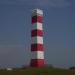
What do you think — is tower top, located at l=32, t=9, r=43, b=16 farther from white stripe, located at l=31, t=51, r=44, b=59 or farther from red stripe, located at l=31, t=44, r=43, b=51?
white stripe, located at l=31, t=51, r=44, b=59

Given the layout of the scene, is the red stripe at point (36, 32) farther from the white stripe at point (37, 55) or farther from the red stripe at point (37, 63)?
the red stripe at point (37, 63)

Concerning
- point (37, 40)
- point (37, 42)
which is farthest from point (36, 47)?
point (37, 40)

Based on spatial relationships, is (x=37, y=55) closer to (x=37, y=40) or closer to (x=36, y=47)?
(x=36, y=47)

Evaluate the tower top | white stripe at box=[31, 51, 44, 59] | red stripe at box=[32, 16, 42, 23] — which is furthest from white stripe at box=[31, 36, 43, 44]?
the tower top

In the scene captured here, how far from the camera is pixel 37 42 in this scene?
2914 cm

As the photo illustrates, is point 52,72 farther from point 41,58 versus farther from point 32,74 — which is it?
point 41,58

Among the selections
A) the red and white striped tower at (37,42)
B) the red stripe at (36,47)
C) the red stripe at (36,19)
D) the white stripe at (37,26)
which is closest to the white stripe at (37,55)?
the red and white striped tower at (37,42)

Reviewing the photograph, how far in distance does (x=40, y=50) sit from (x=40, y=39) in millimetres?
1128

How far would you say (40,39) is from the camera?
2948 cm

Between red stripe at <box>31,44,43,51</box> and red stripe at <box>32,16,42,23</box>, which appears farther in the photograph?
red stripe at <box>32,16,42,23</box>

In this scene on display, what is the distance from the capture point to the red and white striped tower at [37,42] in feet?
95.5

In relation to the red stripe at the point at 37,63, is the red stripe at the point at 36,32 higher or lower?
higher

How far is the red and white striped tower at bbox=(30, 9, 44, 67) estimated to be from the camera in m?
29.1

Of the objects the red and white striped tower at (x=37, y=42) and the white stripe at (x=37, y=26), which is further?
the white stripe at (x=37, y=26)
